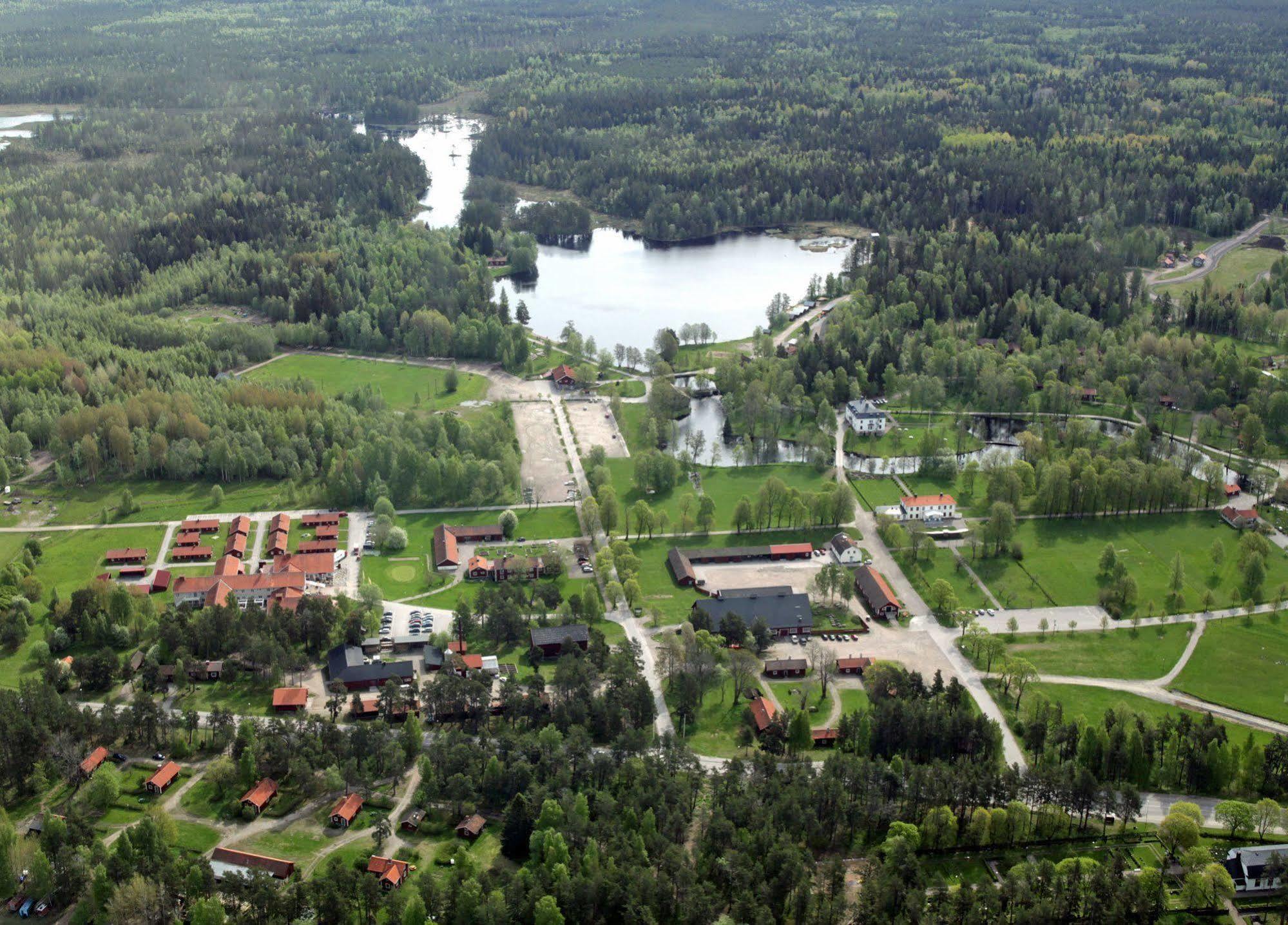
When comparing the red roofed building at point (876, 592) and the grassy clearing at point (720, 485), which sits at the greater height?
the red roofed building at point (876, 592)

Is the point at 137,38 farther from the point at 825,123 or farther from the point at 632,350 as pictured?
the point at 632,350

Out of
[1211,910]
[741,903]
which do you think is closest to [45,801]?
[741,903]

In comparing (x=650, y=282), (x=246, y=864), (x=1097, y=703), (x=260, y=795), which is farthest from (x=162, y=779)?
(x=650, y=282)

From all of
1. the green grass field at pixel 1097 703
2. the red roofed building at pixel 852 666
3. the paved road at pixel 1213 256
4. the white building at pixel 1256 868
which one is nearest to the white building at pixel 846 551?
the red roofed building at pixel 852 666

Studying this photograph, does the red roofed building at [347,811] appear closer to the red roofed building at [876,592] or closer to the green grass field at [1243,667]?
the red roofed building at [876,592]

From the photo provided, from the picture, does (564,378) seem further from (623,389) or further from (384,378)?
(384,378)
